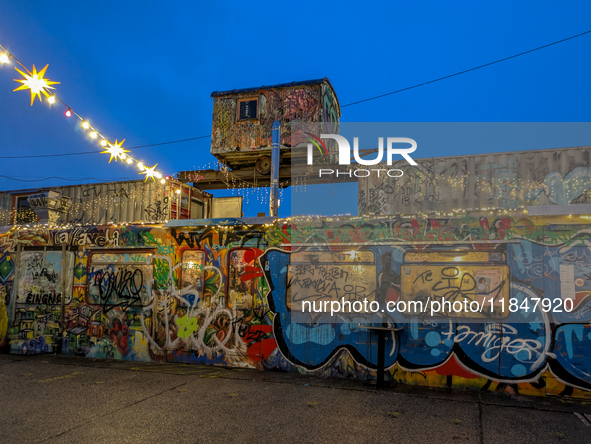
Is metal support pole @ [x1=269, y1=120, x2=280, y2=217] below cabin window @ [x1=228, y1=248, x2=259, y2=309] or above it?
above

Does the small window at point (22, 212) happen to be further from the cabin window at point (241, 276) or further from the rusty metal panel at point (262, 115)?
the cabin window at point (241, 276)

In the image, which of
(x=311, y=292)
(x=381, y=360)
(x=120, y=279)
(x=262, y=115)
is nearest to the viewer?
(x=381, y=360)

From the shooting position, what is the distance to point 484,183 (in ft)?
30.6

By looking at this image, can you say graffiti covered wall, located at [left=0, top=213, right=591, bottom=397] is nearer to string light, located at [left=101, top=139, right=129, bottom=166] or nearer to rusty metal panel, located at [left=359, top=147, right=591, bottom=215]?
string light, located at [left=101, top=139, right=129, bottom=166]

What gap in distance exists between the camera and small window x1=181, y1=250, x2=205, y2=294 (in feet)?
25.5

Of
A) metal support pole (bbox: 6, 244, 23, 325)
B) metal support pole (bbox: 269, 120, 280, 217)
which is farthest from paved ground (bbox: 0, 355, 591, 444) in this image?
metal support pole (bbox: 269, 120, 280, 217)

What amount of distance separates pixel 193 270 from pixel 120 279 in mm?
1742

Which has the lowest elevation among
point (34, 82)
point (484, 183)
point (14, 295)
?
point (14, 295)

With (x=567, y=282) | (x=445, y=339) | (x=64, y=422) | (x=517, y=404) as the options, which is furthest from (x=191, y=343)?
(x=567, y=282)

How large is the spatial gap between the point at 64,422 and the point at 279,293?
145 inches

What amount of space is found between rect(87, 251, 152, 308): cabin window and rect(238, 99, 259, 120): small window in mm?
4967

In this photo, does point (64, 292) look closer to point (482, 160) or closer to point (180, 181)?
point (180, 181)

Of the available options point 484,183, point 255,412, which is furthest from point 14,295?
point 484,183

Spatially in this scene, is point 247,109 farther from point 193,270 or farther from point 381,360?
point 381,360
